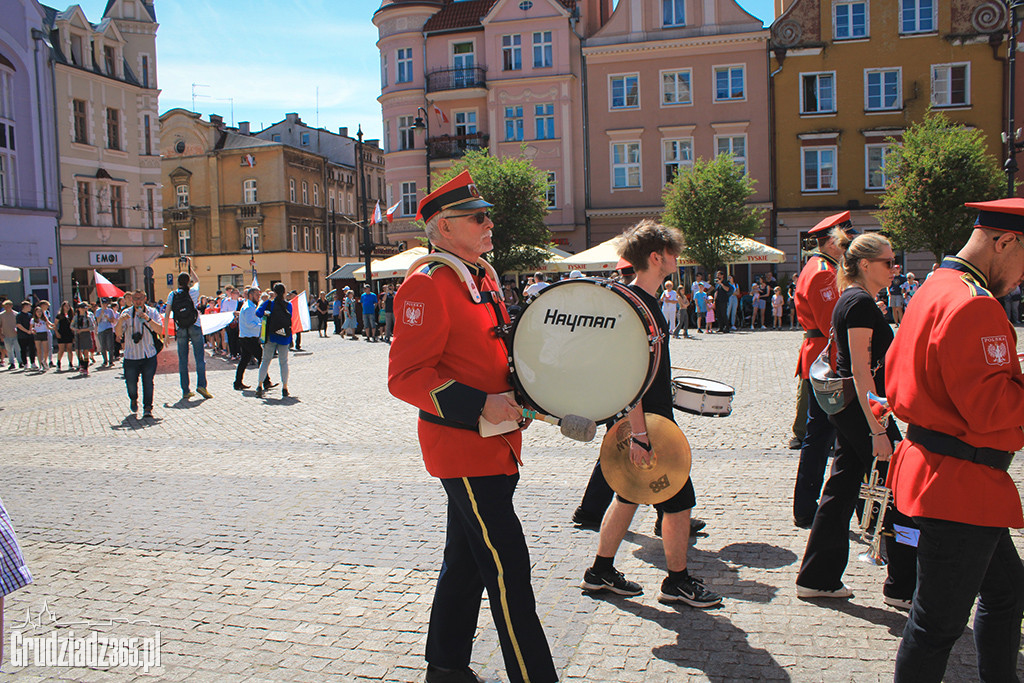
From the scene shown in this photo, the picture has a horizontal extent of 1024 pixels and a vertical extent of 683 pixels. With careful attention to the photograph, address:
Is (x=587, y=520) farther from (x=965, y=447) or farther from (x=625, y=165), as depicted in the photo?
(x=625, y=165)

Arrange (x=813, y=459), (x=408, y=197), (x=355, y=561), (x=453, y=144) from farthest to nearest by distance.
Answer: (x=408, y=197), (x=453, y=144), (x=813, y=459), (x=355, y=561)

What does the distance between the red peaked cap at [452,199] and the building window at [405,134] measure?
37.6 m

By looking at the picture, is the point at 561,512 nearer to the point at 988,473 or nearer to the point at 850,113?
the point at 988,473

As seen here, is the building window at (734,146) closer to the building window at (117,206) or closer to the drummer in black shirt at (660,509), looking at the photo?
the building window at (117,206)

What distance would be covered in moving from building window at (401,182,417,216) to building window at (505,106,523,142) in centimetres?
541

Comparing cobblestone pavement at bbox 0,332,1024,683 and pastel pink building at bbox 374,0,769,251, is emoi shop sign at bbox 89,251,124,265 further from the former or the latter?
cobblestone pavement at bbox 0,332,1024,683

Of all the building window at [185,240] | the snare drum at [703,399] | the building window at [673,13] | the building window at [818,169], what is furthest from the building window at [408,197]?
the snare drum at [703,399]

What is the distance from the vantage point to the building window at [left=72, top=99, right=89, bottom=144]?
119 feet

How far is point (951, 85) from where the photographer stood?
3366 centimetres

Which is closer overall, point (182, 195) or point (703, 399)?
point (703, 399)

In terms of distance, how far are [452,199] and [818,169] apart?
115ft

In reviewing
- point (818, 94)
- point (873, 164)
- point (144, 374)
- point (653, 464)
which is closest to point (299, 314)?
point (144, 374)

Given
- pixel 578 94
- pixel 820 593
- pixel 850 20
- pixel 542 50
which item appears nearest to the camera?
pixel 820 593

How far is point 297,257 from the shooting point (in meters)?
58.5
